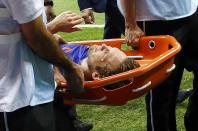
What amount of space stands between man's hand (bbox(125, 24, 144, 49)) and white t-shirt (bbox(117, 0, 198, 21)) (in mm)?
91

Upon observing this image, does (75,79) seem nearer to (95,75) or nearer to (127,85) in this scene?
(127,85)

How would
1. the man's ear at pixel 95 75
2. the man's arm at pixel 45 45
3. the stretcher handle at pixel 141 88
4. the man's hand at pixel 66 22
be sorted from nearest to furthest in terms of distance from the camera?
the man's arm at pixel 45 45, the man's hand at pixel 66 22, the stretcher handle at pixel 141 88, the man's ear at pixel 95 75

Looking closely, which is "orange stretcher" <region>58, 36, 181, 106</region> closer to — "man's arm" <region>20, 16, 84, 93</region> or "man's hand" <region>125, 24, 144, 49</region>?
"man's arm" <region>20, 16, 84, 93</region>

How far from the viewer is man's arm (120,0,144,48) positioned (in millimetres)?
2928

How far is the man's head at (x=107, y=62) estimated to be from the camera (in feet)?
8.61

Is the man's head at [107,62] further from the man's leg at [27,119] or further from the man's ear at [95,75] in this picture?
the man's leg at [27,119]

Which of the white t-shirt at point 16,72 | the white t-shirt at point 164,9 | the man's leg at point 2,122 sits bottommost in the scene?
the man's leg at point 2,122

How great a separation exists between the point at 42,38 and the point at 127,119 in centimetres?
253

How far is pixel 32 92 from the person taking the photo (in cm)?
192

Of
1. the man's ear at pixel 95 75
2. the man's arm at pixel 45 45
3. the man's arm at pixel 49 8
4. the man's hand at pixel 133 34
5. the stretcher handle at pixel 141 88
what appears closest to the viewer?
the man's arm at pixel 45 45

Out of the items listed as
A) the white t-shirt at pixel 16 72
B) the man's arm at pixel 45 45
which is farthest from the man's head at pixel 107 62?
the white t-shirt at pixel 16 72

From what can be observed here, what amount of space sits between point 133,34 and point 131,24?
0.22 feet

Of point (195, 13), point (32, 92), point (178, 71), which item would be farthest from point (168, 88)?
point (32, 92)

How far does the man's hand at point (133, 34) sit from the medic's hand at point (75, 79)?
35.9 inches
